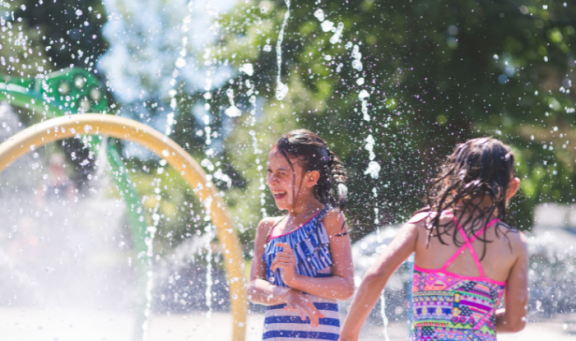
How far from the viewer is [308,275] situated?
91.2 inches

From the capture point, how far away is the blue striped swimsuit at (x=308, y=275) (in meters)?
2.24

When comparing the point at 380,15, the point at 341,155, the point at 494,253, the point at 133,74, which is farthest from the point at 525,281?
the point at 133,74

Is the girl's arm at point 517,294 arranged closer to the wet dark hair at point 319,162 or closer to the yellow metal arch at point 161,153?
the wet dark hair at point 319,162

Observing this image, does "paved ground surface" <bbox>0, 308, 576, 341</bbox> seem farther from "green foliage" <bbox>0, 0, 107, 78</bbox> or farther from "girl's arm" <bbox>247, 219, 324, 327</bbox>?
"green foliage" <bbox>0, 0, 107, 78</bbox>

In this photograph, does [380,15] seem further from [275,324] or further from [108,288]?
[275,324]

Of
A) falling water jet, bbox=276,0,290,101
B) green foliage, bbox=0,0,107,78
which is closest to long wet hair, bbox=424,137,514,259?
falling water jet, bbox=276,0,290,101

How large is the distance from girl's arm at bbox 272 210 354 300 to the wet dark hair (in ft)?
0.58

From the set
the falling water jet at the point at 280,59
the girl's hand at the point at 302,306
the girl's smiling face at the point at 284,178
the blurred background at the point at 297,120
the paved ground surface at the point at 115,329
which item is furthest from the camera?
the falling water jet at the point at 280,59

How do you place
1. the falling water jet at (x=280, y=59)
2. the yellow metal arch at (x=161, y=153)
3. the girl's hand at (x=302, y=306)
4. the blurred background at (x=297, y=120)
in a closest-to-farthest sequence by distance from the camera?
1. the girl's hand at (x=302, y=306)
2. the yellow metal arch at (x=161, y=153)
3. the blurred background at (x=297, y=120)
4. the falling water jet at (x=280, y=59)

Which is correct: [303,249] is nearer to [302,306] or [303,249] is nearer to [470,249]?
[302,306]

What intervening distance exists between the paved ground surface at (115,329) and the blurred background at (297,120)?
5cm

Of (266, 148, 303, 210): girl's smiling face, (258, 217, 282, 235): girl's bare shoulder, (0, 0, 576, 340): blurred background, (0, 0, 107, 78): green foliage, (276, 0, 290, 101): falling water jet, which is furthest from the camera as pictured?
(0, 0, 107, 78): green foliage

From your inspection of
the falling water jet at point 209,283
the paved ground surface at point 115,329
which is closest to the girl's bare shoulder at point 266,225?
the paved ground surface at point 115,329

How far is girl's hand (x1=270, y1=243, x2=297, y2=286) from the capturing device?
222 cm
